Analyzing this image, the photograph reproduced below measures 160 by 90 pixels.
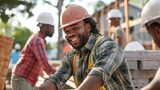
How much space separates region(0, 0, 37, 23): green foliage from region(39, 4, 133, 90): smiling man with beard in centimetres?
921

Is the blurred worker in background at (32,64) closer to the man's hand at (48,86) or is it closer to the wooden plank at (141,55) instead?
the wooden plank at (141,55)

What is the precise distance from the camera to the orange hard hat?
277cm

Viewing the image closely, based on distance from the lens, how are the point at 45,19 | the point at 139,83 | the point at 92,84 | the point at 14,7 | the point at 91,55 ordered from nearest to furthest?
the point at 92,84 < the point at 91,55 < the point at 139,83 < the point at 45,19 < the point at 14,7

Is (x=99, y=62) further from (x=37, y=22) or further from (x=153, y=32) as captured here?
(x=37, y=22)

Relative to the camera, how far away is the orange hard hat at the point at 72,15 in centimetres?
277

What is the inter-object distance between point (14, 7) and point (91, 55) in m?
11.8

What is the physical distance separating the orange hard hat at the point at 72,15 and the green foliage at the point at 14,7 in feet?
30.3

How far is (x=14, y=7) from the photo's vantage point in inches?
559

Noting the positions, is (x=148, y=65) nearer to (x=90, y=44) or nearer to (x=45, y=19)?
(x=45, y=19)

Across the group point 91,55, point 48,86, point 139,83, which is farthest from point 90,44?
point 139,83

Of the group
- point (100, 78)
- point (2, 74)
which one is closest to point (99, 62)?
point (100, 78)

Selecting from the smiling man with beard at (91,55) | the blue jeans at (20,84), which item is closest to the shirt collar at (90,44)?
the smiling man with beard at (91,55)

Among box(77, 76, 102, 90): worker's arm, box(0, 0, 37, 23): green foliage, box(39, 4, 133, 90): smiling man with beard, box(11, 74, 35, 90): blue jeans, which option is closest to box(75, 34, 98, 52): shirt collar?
box(39, 4, 133, 90): smiling man with beard

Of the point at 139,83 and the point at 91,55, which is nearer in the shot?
the point at 91,55
